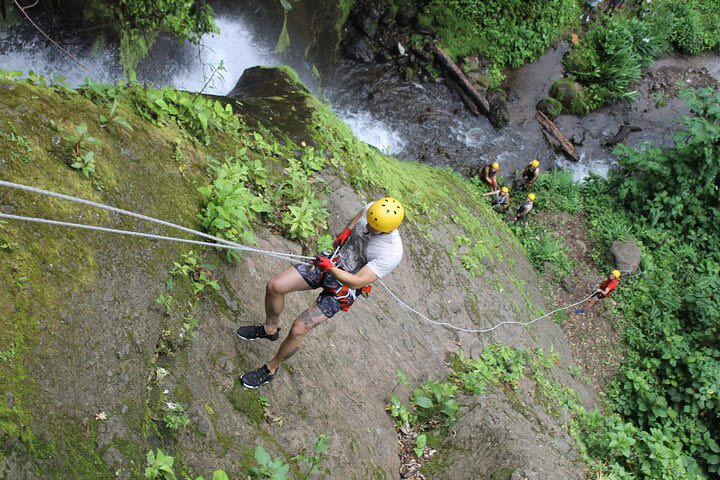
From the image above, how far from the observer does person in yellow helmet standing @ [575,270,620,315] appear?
35.1ft

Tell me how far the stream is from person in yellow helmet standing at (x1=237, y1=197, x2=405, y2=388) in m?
7.44

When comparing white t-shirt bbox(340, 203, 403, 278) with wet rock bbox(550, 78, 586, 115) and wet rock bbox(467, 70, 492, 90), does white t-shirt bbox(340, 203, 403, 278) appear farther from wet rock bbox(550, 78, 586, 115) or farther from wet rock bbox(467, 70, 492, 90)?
wet rock bbox(550, 78, 586, 115)

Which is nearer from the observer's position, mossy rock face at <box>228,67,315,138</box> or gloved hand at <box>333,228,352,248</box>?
gloved hand at <box>333,228,352,248</box>

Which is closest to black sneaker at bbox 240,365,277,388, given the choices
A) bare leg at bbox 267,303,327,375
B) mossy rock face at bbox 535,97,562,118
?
bare leg at bbox 267,303,327,375

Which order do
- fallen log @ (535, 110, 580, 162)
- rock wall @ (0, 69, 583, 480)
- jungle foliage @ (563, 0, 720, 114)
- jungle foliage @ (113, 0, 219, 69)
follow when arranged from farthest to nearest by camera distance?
jungle foliage @ (563, 0, 720, 114)
fallen log @ (535, 110, 580, 162)
jungle foliage @ (113, 0, 219, 69)
rock wall @ (0, 69, 583, 480)

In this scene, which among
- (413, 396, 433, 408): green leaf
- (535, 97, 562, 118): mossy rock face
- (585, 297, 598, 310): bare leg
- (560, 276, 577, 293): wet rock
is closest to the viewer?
(413, 396, 433, 408): green leaf

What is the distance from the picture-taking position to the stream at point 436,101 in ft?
35.4

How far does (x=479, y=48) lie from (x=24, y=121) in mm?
14560

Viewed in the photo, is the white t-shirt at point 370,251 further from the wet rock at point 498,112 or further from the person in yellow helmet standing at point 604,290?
the wet rock at point 498,112

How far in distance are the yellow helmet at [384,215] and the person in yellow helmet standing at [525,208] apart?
9281 mm

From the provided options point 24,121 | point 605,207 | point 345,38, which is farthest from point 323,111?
point 605,207

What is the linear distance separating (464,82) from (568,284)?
270 inches

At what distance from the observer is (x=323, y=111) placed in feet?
26.0

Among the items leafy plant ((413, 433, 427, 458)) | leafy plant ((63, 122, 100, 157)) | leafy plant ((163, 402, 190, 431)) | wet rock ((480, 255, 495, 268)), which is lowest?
wet rock ((480, 255, 495, 268))
